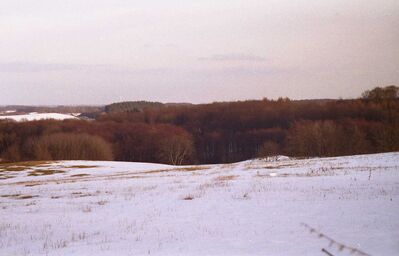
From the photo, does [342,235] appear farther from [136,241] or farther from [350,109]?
[350,109]

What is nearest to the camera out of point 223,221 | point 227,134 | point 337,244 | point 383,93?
point 337,244

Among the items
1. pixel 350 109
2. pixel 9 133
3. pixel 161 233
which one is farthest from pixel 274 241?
pixel 9 133

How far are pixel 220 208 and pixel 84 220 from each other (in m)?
4.89

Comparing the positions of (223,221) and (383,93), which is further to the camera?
(383,93)

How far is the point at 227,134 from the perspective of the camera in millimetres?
131750

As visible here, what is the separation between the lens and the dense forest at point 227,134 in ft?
255

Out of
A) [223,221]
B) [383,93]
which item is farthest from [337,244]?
[383,93]

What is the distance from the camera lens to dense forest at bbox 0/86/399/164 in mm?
77875

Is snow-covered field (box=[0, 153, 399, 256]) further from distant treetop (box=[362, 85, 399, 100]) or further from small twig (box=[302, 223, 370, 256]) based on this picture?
distant treetop (box=[362, 85, 399, 100])

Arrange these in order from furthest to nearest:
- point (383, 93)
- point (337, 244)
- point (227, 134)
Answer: point (227, 134)
point (383, 93)
point (337, 244)

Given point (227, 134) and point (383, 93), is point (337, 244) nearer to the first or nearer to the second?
point (383, 93)

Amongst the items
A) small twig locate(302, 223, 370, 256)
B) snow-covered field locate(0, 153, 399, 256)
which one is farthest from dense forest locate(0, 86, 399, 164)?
small twig locate(302, 223, 370, 256)

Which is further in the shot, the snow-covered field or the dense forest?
the dense forest

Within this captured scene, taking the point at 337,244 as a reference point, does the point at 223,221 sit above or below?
below
